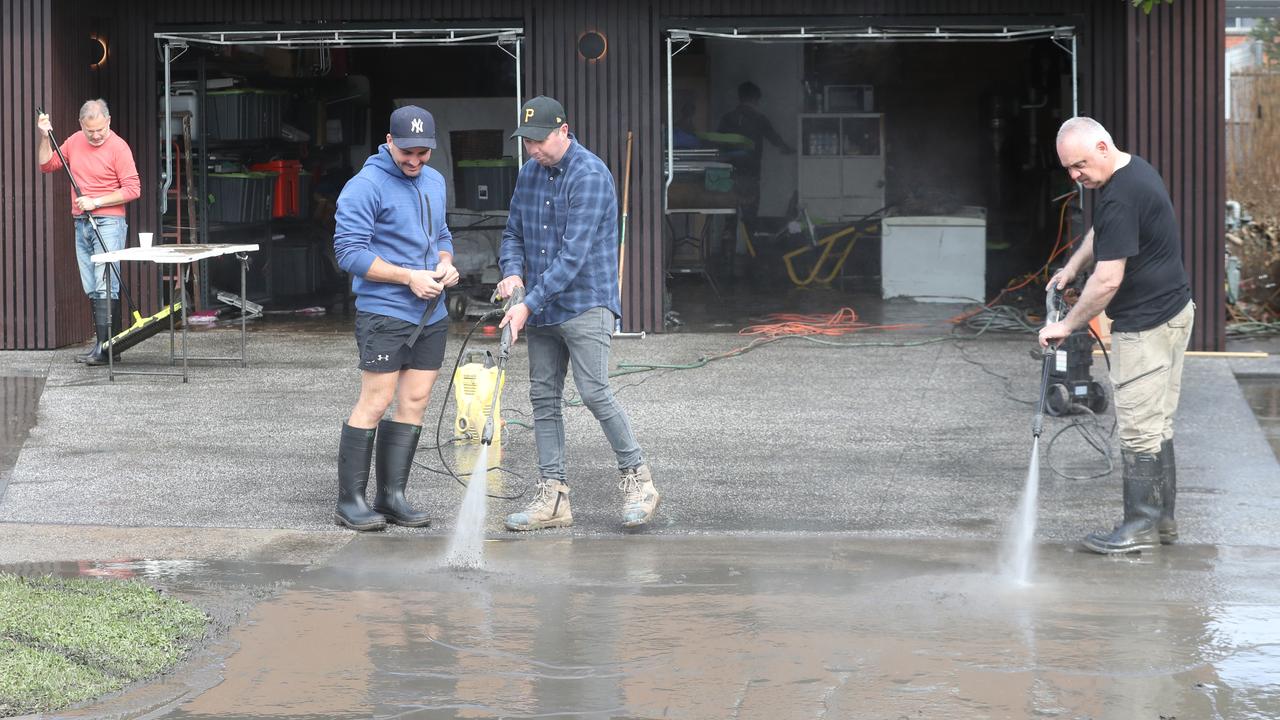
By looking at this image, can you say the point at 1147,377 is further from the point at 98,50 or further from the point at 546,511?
the point at 98,50

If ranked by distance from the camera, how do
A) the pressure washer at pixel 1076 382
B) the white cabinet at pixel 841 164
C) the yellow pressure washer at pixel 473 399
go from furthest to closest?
the white cabinet at pixel 841 164
the pressure washer at pixel 1076 382
the yellow pressure washer at pixel 473 399

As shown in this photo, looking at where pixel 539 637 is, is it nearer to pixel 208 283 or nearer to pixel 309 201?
pixel 208 283

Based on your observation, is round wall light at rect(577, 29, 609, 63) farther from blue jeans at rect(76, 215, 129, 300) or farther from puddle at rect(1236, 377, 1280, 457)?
puddle at rect(1236, 377, 1280, 457)

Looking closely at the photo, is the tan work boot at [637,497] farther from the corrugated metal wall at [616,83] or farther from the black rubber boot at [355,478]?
the corrugated metal wall at [616,83]

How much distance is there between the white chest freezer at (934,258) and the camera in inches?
624

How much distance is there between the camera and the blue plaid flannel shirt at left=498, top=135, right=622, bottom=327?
660cm

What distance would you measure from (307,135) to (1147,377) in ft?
40.7

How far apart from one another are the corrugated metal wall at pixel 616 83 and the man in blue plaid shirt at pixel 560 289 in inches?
250

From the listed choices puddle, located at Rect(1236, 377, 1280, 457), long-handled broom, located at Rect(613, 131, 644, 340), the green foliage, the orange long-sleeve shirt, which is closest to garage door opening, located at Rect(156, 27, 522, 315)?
long-handled broom, located at Rect(613, 131, 644, 340)

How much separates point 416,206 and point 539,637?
7.58 ft

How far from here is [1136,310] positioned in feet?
21.1

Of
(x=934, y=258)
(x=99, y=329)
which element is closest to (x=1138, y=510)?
(x=99, y=329)

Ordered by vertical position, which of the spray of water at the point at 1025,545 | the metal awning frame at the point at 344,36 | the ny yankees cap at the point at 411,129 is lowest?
the spray of water at the point at 1025,545

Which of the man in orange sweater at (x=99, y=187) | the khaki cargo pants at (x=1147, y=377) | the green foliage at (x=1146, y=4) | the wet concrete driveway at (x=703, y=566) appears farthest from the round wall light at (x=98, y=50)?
the khaki cargo pants at (x=1147, y=377)
